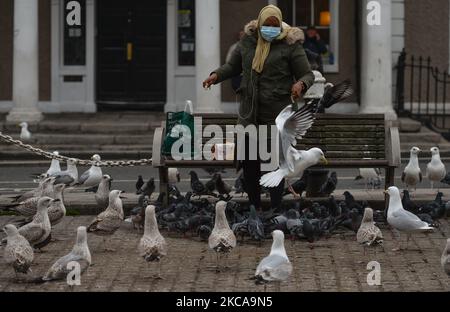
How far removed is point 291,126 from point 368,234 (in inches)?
59.6

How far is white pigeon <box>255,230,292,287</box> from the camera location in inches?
378

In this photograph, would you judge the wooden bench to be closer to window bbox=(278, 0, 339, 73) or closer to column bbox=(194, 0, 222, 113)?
column bbox=(194, 0, 222, 113)

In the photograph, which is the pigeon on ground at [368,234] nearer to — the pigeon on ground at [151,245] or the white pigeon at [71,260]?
the pigeon on ground at [151,245]

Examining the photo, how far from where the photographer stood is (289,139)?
12250mm

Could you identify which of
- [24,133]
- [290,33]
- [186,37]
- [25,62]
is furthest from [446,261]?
[186,37]

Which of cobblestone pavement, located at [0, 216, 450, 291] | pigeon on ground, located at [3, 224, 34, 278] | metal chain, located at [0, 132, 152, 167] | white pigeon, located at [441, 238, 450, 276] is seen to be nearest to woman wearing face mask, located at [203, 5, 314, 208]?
cobblestone pavement, located at [0, 216, 450, 291]

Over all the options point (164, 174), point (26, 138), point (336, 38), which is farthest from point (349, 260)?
point (336, 38)

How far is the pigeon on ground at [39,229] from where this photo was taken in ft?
36.9

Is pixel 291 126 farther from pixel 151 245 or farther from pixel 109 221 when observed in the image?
pixel 151 245

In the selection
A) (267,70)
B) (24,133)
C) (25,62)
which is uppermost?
(25,62)

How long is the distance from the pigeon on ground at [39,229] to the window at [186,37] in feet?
48.2

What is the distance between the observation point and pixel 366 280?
409 inches

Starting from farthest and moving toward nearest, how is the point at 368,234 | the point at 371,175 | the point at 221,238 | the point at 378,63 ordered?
the point at 378,63 → the point at 371,175 → the point at 368,234 → the point at 221,238

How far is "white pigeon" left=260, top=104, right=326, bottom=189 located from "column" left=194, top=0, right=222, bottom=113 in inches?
442
